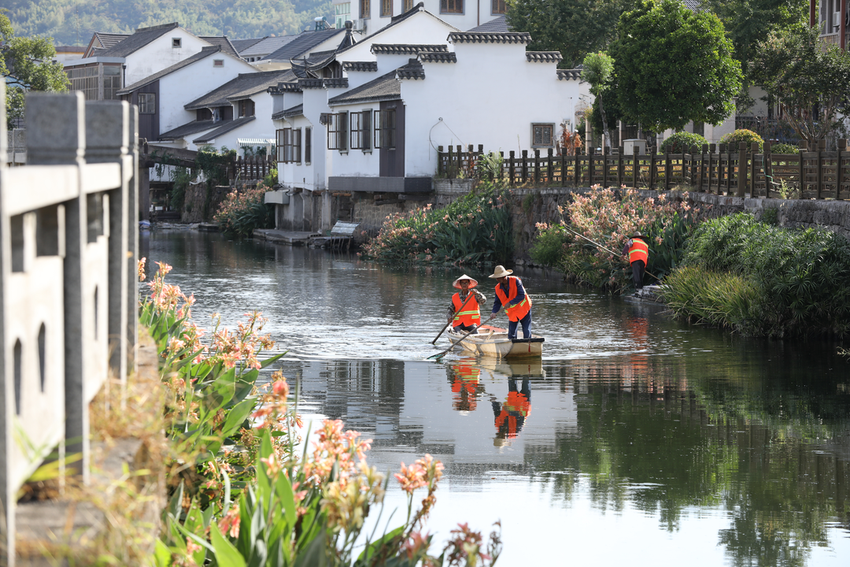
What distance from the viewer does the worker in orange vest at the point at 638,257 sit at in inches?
970

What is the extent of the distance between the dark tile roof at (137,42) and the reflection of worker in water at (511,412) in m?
62.1

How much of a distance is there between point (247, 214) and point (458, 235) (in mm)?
19094

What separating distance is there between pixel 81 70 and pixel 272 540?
74964mm

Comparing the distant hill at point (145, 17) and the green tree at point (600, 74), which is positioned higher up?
the distant hill at point (145, 17)

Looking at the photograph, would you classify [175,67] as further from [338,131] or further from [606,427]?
[606,427]

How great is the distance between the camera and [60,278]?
389cm

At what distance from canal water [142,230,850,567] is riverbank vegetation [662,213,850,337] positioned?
1.61 feet

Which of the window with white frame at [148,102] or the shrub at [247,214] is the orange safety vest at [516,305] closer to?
the shrub at [247,214]

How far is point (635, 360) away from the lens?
16.6 m

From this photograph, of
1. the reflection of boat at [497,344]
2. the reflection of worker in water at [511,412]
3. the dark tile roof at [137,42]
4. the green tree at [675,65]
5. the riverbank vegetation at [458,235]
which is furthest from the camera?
the dark tile roof at [137,42]

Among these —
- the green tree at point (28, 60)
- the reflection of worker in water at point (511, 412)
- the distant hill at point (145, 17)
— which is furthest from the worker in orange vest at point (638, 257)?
the distant hill at point (145, 17)

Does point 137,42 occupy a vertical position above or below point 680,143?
above

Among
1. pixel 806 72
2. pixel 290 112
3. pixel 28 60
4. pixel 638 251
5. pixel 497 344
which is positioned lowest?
pixel 497 344

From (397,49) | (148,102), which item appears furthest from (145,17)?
Result: (397,49)
